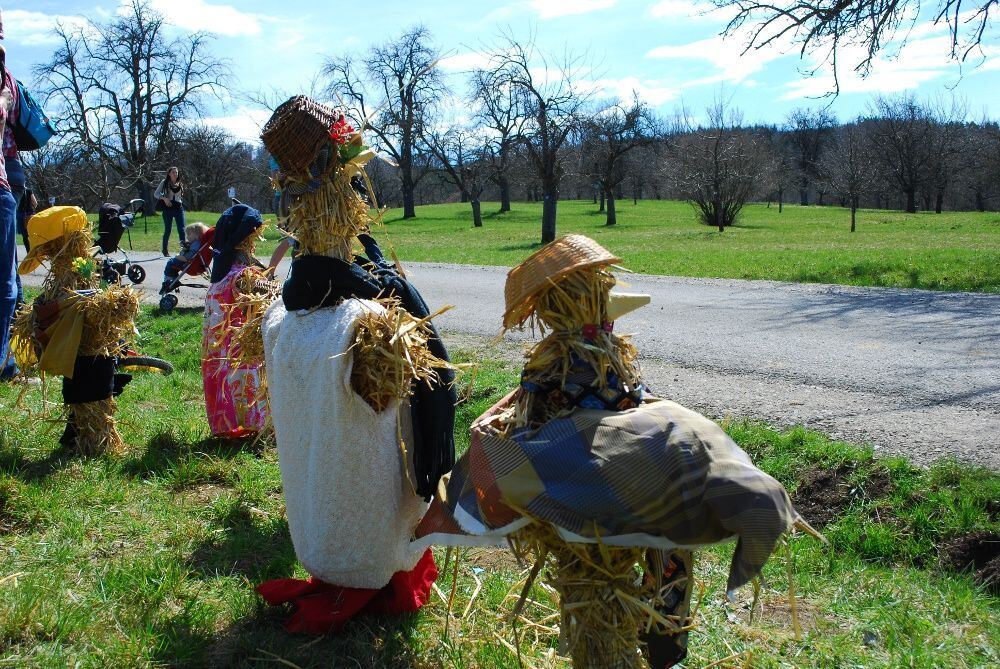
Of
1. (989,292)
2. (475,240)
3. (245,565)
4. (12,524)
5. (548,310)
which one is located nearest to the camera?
(548,310)

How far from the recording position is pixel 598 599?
98.9 inches

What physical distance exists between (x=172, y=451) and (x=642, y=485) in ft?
14.9

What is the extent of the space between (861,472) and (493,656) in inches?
109

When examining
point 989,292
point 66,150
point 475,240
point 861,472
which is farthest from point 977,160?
point 861,472

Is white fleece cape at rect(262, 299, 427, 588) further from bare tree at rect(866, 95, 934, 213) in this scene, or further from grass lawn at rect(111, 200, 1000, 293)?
bare tree at rect(866, 95, 934, 213)

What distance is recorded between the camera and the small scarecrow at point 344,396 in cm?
319

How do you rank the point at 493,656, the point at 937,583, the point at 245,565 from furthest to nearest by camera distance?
the point at 245,565 < the point at 937,583 < the point at 493,656

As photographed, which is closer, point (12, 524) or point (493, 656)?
point (493, 656)

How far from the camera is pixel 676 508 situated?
2.23 meters

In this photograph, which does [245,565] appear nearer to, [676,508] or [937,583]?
[676,508]

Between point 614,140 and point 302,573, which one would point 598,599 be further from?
point 614,140

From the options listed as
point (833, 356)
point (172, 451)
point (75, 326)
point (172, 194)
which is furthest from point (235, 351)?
point (172, 194)

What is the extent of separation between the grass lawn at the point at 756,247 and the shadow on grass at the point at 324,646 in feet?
5.89

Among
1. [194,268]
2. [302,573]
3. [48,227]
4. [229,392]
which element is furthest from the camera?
[194,268]
